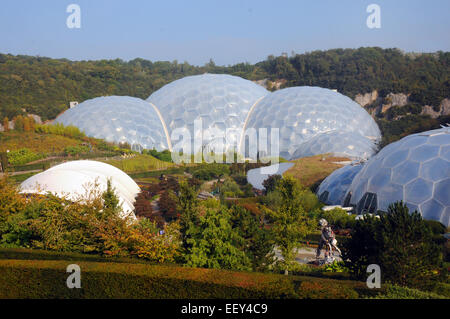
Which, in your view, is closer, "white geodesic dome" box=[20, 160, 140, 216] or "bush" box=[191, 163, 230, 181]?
"white geodesic dome" box=[20, 160, 140, 216]

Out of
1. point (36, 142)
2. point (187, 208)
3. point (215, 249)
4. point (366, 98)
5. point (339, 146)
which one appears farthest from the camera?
point (366, 98)

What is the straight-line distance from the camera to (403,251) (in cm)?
890

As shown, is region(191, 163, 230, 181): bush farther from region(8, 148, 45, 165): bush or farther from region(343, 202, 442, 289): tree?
region(343, 202, 442, 289): tree

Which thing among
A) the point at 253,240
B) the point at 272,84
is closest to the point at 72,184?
the point at 253,240

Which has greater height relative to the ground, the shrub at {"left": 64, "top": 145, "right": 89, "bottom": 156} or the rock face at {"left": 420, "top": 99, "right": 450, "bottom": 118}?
the rock face at {"left": 420, "top": 99, "right": 450, "bottom": 118}

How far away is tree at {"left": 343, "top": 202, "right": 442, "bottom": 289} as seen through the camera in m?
8.88

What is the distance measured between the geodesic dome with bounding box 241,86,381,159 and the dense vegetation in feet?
83.0

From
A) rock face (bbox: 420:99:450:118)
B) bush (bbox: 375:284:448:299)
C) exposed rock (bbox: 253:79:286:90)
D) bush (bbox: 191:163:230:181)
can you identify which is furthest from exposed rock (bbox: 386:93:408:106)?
bush (bbox: 375:284:448:299)

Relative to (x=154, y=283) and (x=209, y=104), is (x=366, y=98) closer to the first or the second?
(x=209, y=104)

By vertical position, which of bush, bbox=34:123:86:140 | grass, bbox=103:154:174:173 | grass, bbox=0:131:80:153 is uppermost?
bush, bbox=34:123:86:140

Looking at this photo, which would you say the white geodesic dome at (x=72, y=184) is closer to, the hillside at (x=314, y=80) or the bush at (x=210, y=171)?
the bush at (x=210, y=171)

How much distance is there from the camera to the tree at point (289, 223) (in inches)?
460

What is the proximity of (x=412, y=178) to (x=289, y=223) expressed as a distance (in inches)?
290
